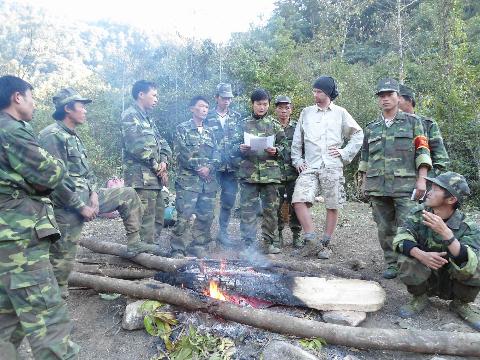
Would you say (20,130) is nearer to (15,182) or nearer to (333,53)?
(15,182)

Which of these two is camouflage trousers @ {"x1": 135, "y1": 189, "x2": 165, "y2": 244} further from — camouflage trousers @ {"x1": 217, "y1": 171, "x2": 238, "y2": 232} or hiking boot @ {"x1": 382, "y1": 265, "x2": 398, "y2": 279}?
hiking boot @ {"x1": 382, "y1": 265, "x2": 398, "y2": 279}

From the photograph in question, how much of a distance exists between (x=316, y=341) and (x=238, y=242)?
3359mm

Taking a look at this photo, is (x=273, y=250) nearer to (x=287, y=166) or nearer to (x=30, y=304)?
(x=287, y=166)

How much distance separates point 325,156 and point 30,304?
416 centimetres

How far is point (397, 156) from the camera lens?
16.2 ft

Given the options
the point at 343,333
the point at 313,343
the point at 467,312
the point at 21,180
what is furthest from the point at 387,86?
the point at 21,180

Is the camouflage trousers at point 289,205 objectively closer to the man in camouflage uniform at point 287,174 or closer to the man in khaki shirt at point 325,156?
the man in camouflage uniform at point 287,174

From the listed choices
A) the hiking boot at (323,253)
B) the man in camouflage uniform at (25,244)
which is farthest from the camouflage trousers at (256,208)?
the man in camouflage uniform at (25,244)

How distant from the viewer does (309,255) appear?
18.7ft

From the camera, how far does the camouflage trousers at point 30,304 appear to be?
8.89ft

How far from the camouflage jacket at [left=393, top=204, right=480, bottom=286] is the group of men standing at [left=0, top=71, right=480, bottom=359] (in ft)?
0.04

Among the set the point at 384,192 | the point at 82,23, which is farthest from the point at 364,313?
the point at 82,23

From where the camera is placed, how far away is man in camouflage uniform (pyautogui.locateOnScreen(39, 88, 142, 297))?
145 inches

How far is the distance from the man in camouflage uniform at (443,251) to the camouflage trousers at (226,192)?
3.07 meters
